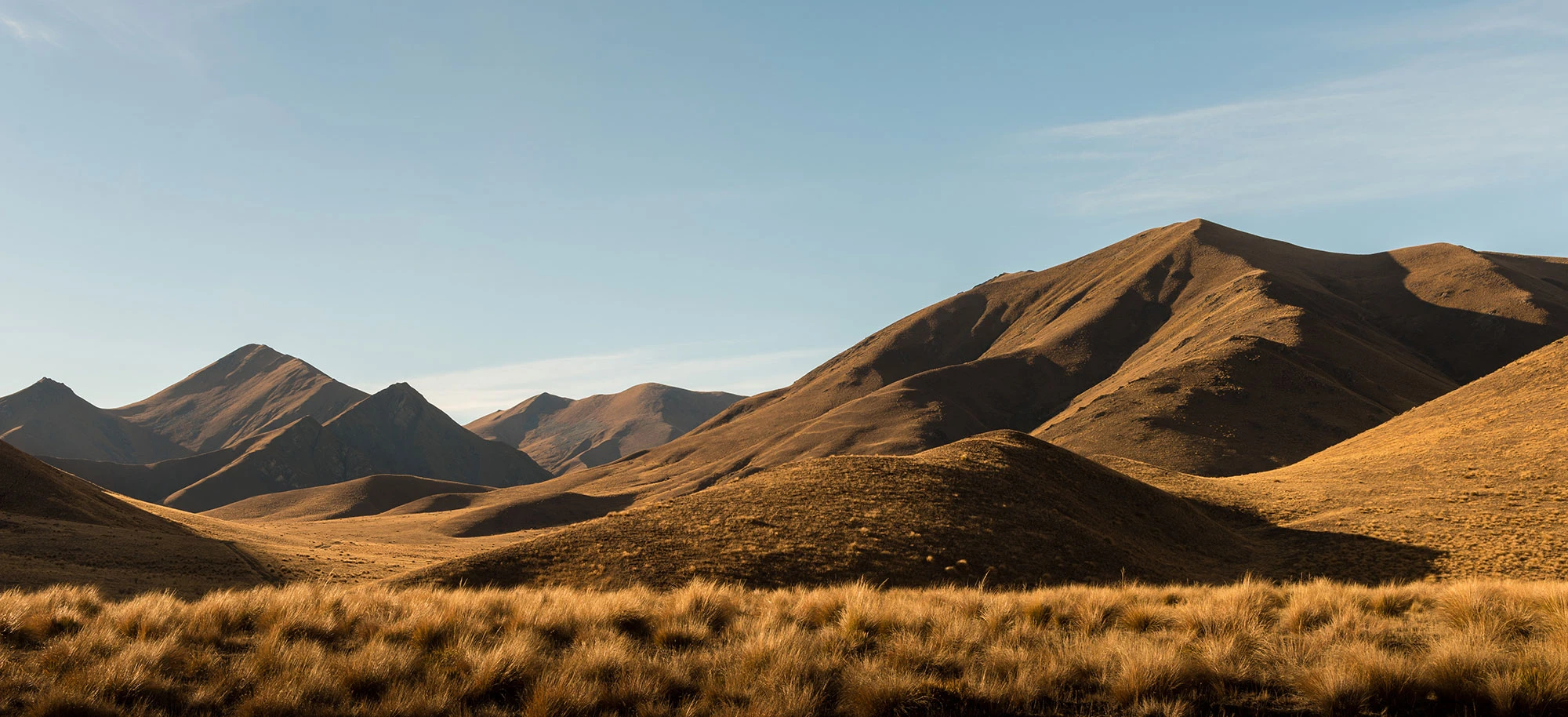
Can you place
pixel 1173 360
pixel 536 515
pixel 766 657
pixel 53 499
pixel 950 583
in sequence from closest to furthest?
pixel 766 657 < pixel 950 583 < pixel 53 499 < pixel 1173 360 < pixel 536 515

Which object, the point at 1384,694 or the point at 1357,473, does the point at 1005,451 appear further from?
the point at 1384,694

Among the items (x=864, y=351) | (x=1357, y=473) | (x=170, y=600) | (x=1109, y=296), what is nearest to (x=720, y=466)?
(x=864, y=351)

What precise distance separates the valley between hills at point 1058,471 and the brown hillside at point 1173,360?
630 mm

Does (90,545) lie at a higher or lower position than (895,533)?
higher

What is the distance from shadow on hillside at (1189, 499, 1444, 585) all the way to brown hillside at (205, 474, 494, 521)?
125 metres

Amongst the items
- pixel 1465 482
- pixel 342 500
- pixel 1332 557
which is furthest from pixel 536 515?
pixel 1465 482

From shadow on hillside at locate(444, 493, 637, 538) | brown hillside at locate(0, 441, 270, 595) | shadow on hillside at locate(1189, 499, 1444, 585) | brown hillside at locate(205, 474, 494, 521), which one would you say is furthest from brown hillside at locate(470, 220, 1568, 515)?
brown hillside at locate(0, 441, 270, 595)

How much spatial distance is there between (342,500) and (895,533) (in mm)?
132489

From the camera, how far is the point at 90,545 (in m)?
42.0

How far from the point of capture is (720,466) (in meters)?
134

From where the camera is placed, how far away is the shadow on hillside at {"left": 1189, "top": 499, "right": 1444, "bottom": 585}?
100 ft

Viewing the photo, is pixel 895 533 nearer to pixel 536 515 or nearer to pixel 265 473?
pixel 536 515

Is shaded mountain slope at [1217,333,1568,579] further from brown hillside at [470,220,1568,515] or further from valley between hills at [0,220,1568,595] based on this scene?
brown hillside at [470,220,1568,515]

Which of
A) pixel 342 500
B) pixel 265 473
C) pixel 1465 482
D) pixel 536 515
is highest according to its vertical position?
pixel 265 473
